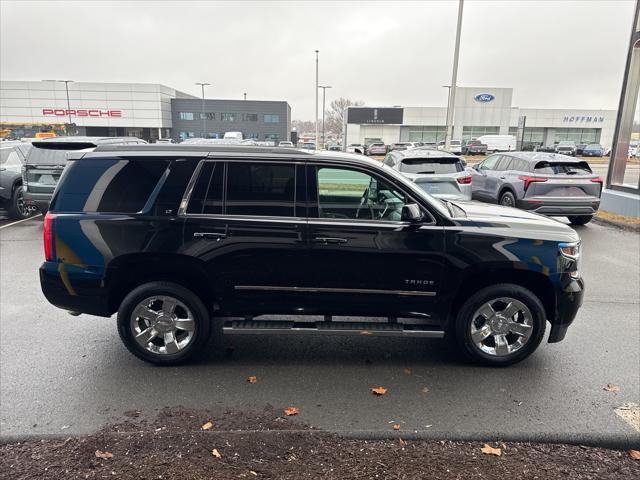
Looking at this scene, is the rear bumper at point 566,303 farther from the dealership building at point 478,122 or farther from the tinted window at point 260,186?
the dealership building at point 478,122

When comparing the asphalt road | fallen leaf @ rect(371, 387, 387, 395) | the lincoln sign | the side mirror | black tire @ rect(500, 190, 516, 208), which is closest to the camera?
the asphalt road

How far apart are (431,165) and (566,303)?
667cm

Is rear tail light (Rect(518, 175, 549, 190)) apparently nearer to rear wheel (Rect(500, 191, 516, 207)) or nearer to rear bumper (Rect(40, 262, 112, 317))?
rear wheel (Rect(500, 191, 516, 207))

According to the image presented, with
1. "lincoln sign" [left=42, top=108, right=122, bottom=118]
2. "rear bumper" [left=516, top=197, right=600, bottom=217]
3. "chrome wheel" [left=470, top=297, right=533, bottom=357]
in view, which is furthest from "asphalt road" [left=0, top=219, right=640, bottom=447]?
"lincoln sign" [left=42, top=108, right=122, bottom=118]

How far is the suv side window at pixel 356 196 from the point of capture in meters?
4.16

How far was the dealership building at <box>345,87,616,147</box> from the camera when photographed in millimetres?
67125

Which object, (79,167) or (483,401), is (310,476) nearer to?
(483,401)

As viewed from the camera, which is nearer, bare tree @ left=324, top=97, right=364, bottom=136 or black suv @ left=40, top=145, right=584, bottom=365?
black suv @ left=40, top=145, right=584, bottom=365

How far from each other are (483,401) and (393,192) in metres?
1.88

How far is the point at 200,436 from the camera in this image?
3215mm

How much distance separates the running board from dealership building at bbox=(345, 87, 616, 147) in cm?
6528

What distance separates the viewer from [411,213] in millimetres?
3980

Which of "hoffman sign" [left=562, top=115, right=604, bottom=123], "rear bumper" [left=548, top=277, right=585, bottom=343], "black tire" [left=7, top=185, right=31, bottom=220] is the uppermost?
"hoffman sign" [left=562, top=115, right=604, bottom=123]

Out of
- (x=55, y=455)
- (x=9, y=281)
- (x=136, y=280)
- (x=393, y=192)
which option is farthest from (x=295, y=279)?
(x=9, y=281)
